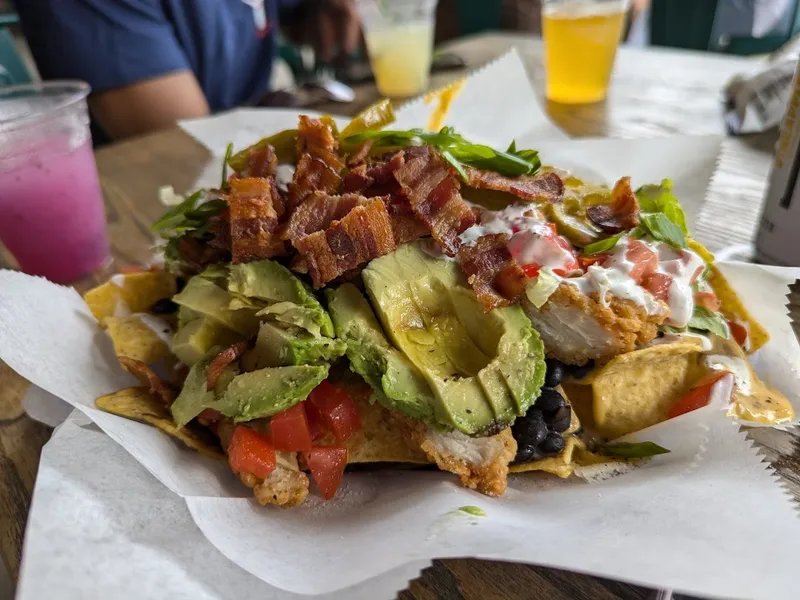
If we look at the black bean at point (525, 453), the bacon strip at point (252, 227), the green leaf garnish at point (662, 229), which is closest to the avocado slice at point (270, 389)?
the bacon strip at point (252, 227)

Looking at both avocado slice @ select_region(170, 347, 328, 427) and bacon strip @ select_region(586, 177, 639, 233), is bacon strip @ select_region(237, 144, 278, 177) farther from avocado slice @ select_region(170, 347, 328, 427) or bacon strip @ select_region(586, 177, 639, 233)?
bacon strip @ select_region(586, 177, 639, 233)

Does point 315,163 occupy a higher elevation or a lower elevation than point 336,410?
higher

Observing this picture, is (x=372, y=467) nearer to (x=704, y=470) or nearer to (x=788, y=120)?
(x=704, y=470)

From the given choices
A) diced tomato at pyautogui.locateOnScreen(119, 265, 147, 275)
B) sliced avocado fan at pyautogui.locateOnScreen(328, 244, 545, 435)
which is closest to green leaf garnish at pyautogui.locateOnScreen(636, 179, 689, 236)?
sliced avocado fan at pyautogui.locateOnScreen(328, 244, 545, 435)

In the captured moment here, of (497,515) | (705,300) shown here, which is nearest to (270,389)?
(497,515)

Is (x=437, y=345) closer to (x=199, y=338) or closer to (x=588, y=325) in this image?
(x=588, y=325)
